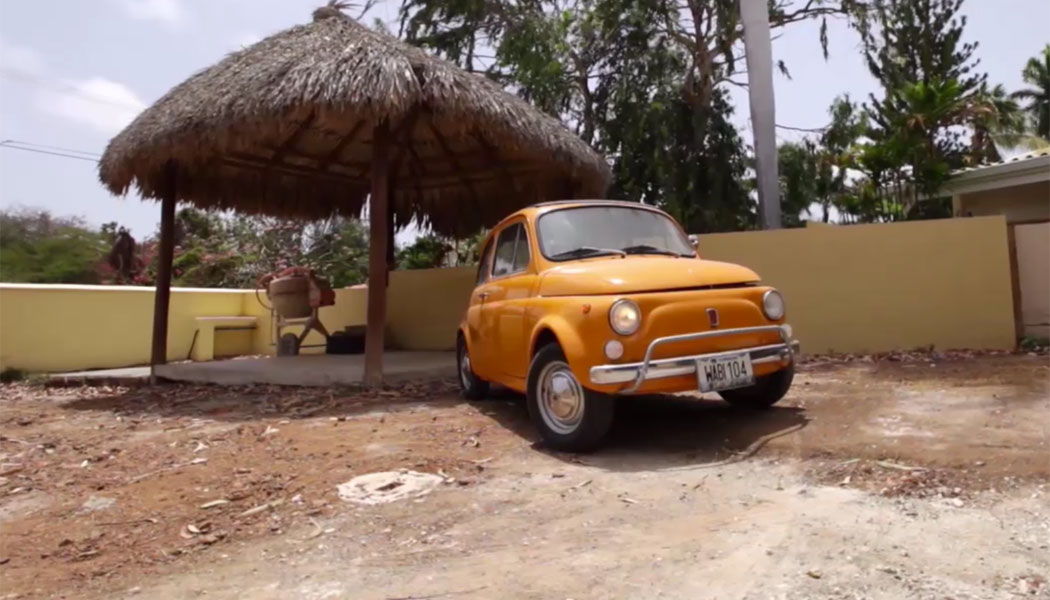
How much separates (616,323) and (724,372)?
29.8 inches

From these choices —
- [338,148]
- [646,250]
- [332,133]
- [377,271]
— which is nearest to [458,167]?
[338,148]

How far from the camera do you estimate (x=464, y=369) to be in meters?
6.80

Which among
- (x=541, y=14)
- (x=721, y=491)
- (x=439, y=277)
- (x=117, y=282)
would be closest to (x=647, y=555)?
(x=721, y=491)

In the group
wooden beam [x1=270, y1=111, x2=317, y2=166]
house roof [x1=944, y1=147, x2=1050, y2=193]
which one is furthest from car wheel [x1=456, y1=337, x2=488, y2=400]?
house roof [x1=944, y1=147, x2=1050, y2=193]

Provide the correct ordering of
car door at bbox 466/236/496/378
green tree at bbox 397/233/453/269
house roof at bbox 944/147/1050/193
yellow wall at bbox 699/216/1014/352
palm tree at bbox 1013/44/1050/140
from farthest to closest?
1. palm tree at bbox 1013/44/1050/140
2. green tree at bbox 397/233/453/269
3. house roof at bbox 944/147/1050/193
4. yellow wall at bbox 699/216/1014/352
5. car door at bbox 466/236/496/378

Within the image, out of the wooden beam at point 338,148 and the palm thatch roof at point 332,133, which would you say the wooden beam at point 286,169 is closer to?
the palm thatch roof at point 332,133

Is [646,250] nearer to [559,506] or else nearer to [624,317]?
[624,317]

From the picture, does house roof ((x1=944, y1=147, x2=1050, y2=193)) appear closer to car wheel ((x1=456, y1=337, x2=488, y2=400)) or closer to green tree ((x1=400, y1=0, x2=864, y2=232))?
green tree ((x1=400, y1=0, x2=864, y2=232))

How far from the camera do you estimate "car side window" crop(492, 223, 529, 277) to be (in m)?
5.59

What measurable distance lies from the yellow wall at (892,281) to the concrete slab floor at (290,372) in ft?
12.8

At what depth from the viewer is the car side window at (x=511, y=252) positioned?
559 cm

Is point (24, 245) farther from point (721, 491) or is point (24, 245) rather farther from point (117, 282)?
point (721, 491)

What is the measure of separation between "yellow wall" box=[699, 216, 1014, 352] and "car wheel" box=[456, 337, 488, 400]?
373cm

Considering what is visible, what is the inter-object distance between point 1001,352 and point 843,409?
4220 mm
